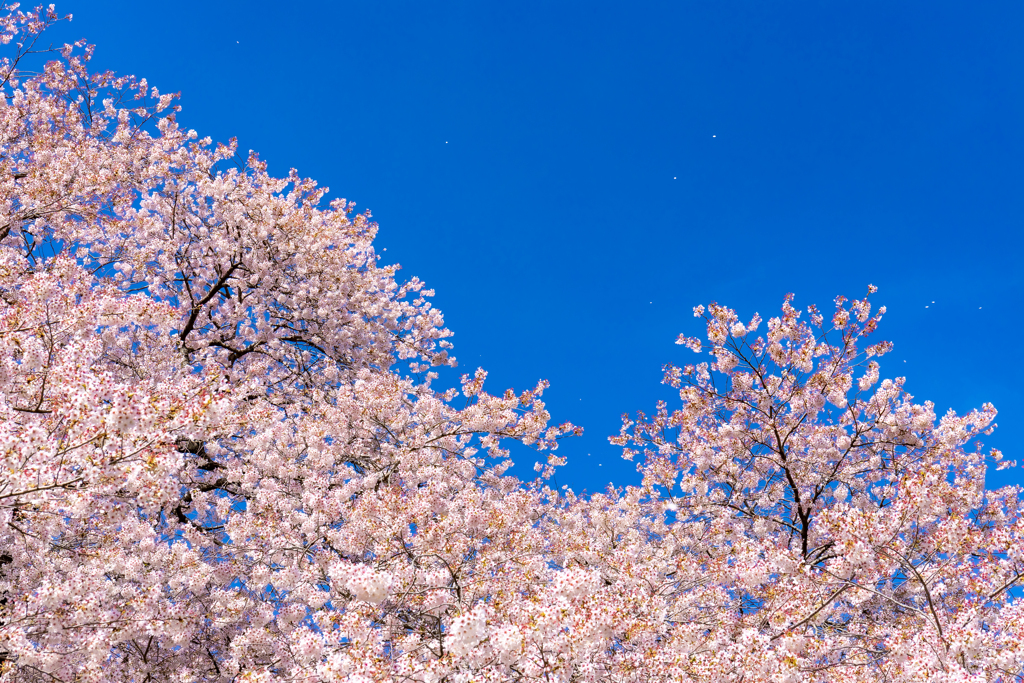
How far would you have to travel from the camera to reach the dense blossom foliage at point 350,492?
493cm

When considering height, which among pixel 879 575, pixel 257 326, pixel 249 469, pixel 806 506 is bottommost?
pixel 879 575

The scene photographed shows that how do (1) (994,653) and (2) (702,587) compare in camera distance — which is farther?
(2) (702,587)

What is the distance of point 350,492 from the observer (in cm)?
941

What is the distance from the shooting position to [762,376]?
1013cm

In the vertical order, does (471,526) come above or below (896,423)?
below

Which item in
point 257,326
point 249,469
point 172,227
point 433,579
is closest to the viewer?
point 433,579

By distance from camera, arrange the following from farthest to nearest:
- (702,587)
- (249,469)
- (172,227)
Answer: (172,227)
(249,469)
(702,587)

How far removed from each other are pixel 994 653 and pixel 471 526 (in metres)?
5.93

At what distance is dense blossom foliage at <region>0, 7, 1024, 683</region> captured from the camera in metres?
4.93

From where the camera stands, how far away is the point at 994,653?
485 cm

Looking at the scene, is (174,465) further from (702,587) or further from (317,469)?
(702,587)

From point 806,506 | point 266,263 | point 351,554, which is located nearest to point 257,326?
point 266,263

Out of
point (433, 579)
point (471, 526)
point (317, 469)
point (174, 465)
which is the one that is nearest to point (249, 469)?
point (317, 469)

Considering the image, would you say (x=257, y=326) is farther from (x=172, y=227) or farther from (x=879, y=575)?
(x=879, y=575)
